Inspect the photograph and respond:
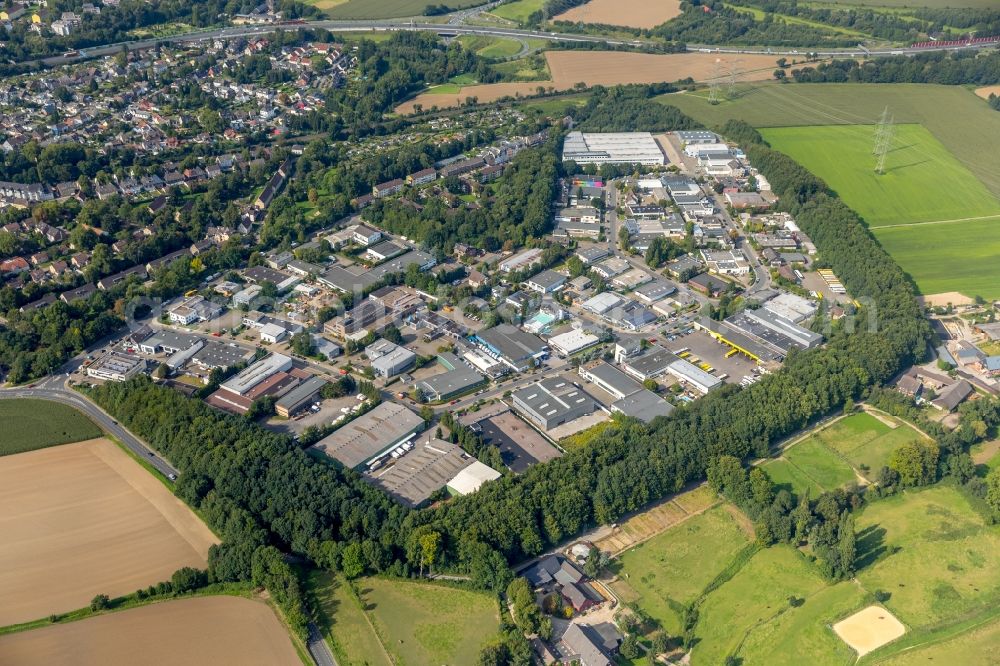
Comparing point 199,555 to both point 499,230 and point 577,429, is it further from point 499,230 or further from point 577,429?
point 499,230

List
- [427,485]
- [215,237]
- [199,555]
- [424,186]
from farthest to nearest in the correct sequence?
[424,186] → [215,237] → [427,485] → [199,555]

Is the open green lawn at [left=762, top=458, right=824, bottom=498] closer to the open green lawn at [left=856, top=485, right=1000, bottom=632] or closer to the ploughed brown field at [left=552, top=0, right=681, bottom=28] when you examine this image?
the open green lawn at [left=856, top=485, right=1000, bottom=632]

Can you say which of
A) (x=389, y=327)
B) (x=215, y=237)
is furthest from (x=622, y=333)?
(x=215, y=237)

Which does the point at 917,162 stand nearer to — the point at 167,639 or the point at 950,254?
the point at 950,254

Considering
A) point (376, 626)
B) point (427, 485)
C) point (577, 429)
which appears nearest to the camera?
point (376, 626)

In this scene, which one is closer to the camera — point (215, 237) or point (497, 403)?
point (497, 403)

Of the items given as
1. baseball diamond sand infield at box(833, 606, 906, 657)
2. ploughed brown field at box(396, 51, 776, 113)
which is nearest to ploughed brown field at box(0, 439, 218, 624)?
baseball diamond sand infield at box(833, 606, 906, 657)

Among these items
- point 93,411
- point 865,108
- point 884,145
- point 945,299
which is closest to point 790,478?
point 945,299
